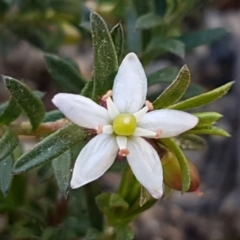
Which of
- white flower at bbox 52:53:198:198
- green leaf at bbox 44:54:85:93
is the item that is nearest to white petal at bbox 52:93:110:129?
Answer: white flower at bbox 52:53:198:198

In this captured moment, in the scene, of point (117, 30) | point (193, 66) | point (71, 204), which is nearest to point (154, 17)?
point (117, 30)

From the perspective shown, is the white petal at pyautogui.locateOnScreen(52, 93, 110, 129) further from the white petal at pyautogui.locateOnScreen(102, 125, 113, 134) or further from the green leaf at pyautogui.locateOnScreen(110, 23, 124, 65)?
the green leaf at pyautogui.locateOnScreen(110, 23, 124, 65)

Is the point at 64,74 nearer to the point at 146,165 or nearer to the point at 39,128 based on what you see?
the point at 39,128

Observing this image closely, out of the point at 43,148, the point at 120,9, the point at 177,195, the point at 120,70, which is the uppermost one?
the point at 120,70

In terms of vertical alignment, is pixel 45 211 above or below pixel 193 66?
above

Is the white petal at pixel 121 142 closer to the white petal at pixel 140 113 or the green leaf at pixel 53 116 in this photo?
the white petal at pixel 140 113

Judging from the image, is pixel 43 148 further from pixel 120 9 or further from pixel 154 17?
pixel 120 9
